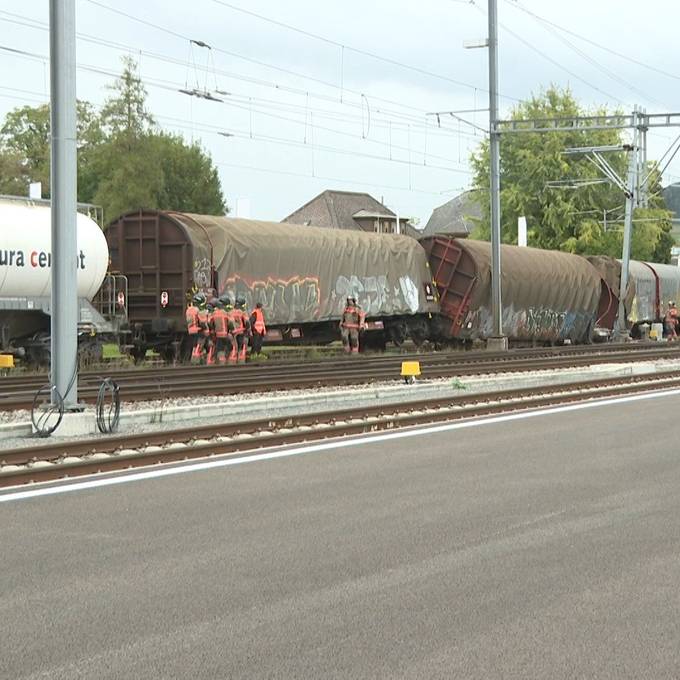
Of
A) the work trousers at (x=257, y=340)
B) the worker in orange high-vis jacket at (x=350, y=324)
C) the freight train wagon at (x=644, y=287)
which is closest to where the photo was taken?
the work trousers at (x=257, y=340)

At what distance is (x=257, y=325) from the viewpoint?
25.5 metres

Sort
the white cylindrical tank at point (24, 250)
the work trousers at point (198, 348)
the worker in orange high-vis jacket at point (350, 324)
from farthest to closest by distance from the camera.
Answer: the worker in orange high-vis jacket at point (350, 324)
the work trousers at point (198, 348)
the white cylindrical tank at point (24, 250)

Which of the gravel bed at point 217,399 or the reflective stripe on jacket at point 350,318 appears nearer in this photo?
the gravel bed at point 217,399

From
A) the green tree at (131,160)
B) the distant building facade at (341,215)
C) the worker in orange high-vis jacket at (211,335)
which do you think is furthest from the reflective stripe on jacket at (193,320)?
the distant building facade at (341,215)

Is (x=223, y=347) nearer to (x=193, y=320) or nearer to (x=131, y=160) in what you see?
(x=193, y=320)

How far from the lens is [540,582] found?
19.7 ft

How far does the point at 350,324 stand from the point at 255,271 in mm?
3865

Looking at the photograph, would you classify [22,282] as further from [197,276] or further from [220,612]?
[220,612]

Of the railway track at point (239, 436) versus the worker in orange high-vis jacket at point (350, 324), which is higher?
the worker in orange high-vis jacket at point (350, 324)

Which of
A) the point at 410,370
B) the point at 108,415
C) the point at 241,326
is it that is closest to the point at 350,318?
the point at 241,326

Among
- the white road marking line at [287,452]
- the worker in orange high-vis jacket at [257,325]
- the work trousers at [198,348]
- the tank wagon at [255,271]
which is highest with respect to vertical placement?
the tank wagon at [255,271]

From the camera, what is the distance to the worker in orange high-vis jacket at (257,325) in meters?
25.5

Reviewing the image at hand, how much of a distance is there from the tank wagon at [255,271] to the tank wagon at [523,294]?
2277mm

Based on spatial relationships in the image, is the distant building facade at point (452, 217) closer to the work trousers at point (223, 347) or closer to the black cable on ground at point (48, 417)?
the work trousers at point (223, 347)
